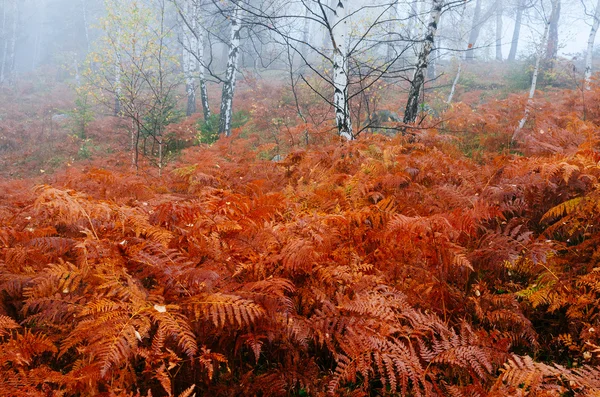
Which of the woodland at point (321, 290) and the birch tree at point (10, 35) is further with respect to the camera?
the birch tree at point (10, 35)

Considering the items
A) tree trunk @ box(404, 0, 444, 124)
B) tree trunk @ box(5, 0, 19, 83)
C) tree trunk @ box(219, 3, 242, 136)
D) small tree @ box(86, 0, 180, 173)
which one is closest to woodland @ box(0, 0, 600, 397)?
tree trunk @ box(404, 0, 444, 124)

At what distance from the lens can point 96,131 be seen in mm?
14438

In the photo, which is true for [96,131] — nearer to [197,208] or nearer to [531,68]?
[197,208]

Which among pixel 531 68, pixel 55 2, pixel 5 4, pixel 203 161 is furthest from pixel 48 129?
pixel 55 2

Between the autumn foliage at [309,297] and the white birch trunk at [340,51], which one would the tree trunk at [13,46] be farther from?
the autumn foliage at [309,297]

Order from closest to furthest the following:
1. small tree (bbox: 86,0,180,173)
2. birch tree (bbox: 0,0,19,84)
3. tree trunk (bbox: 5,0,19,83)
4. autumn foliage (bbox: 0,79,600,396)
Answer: autumn foliage (bbox: 0,79,600,396) → small tree (bbox: 86,0,180,173) → tree trunk (bbox: 5,0,19,83) → birch tree (bbox: 0,0,19,84)

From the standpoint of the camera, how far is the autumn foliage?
1.77 metres

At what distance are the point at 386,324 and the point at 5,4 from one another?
2186 inches

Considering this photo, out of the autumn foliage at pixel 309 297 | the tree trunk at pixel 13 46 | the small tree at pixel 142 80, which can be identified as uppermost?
the tree trunk at pixel 13 46

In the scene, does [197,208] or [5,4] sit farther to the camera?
[5,4]

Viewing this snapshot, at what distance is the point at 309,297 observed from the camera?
2.32 meters

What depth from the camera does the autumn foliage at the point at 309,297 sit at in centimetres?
177

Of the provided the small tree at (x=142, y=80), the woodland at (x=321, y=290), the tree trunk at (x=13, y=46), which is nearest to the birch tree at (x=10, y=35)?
the tree trunk at (x=13, y=46)

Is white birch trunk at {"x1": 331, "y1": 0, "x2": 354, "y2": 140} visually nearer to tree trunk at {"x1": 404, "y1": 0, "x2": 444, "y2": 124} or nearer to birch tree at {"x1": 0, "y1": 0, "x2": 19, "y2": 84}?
tree trunk at {"x1": 404, "y1": 0, "x2": 444, "y2": 124}
